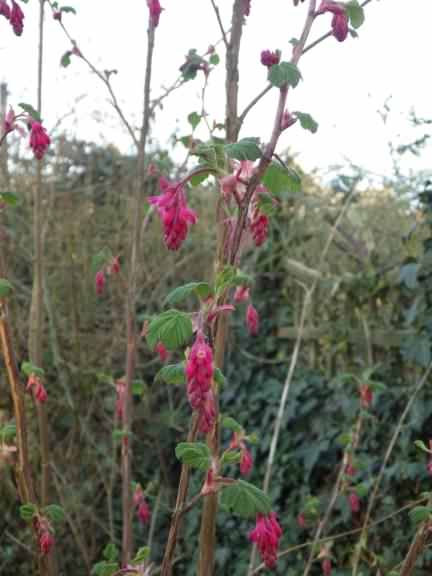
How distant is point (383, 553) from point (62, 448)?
231cm

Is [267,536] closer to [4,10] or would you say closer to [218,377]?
[218,377]

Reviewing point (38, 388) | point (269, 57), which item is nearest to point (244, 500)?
point (269, 57)

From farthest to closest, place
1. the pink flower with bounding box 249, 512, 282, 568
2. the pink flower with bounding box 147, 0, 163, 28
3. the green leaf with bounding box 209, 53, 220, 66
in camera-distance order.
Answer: the green leaf with bounding box 209, 53, 220, 66
the pink flower with bounding box 147, 0, 163, 28
the pink flower with bounding box 249, 512, 282, 568

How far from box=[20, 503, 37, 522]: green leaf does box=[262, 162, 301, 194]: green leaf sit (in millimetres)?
895

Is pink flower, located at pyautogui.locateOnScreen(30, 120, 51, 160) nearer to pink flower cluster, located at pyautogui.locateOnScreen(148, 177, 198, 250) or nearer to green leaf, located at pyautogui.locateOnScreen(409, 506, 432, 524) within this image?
pink flower cluster, located at pyautogui.locateOnScreen(148, 177, 198, 250)

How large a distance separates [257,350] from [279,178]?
10.8ft

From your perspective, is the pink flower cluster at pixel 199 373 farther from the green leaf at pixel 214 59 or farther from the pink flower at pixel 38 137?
the green leaf at pixel 214 59

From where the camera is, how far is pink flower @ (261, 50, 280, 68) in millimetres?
1263

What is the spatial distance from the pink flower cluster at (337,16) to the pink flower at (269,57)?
11cm

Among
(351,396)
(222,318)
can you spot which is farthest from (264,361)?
(222,318)

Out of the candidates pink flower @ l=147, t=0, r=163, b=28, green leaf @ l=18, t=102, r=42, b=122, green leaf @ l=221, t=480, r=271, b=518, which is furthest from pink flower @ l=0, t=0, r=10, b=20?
green leaf @ l=221, t=480, r=271, b=518

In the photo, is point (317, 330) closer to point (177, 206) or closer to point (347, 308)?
point (347, 308)

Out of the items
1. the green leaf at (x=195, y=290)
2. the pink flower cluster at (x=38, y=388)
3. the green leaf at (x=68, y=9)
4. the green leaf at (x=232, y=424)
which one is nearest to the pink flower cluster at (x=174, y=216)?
the green leaf at (x=195, y=290)

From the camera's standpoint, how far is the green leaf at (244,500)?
1.12 meters
